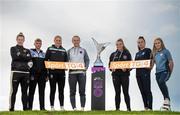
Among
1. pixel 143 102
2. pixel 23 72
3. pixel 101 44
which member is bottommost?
pixel 143 102

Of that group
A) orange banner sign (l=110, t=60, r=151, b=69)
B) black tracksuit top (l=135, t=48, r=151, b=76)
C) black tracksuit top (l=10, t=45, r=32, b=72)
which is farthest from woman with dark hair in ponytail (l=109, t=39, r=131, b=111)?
black tracksuit top (l=10, t=45, r=32, b=72)

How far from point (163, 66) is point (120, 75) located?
141 centimetres

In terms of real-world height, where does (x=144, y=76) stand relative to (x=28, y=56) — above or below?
below

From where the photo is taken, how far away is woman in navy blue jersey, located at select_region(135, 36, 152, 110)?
1424 centimetres

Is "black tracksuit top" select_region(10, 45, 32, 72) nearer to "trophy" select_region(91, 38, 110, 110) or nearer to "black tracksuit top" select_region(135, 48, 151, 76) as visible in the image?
"trophy" select_region(91, 38, 110, 110)

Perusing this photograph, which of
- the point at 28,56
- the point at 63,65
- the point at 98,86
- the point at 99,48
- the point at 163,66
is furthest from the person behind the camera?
the point at 99,48

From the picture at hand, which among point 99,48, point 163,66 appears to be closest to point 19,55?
point 99,48

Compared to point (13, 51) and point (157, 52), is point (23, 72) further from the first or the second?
point (157, 52)

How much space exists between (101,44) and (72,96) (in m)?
2.03

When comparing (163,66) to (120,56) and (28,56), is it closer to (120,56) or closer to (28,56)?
(120,56)

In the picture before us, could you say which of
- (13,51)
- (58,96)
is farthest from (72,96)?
(13,51)

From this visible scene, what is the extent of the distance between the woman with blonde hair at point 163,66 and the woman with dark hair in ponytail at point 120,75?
954 millimetres

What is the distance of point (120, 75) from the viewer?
1441 cm

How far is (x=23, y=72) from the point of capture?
14.2 m
